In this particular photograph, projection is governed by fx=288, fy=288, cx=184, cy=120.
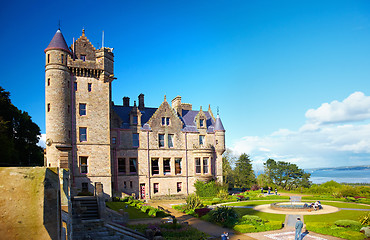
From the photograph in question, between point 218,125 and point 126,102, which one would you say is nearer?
point 126,102

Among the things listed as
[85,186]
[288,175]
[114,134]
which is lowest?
[288,175]

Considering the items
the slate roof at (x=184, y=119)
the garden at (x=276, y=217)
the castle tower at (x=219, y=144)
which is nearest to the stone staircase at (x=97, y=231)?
the garden at (x=276, y=217)

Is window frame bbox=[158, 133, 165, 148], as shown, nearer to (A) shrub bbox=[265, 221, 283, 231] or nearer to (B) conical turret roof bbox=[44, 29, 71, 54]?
(B) conical turret roof bbox=[44, 29, 71, 54]

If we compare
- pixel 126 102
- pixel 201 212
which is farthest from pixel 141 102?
pixel 201 212

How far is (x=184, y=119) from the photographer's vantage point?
49.7 metres

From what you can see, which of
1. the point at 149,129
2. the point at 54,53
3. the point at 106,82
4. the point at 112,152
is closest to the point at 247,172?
the point at 149,129

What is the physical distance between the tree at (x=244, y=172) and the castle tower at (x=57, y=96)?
139ft

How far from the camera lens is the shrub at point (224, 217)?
24.3 metres

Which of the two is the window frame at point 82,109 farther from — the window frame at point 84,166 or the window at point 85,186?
the window at point 85,186

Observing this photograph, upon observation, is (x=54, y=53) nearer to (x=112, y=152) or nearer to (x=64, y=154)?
(x=112, y=152)

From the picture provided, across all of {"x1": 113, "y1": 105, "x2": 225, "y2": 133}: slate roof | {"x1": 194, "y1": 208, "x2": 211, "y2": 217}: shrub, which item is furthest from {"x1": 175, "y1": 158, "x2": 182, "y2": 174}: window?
{"x1": 194, "y1": 208, "x2": 211, "y2": 217}: shrub

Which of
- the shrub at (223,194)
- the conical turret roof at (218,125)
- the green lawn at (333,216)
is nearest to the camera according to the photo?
the green lawn at (333,216)

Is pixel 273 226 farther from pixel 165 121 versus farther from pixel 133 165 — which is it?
pixel 165 121

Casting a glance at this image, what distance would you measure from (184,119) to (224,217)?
26165 mm
